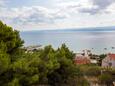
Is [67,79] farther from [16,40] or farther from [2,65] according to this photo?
[2,65]

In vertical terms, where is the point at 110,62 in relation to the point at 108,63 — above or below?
above

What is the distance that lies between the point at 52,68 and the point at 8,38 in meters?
3.14

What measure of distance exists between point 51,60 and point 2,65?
475 centimetres

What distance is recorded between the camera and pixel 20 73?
10445mm

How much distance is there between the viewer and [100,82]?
69.2 ft

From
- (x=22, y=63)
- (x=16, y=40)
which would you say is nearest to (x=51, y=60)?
(x=16, y=40)

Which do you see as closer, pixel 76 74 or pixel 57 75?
pixel 57 75

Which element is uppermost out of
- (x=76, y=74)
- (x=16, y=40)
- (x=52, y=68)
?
(x=16, y=40)

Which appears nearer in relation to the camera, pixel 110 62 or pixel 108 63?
pixel 110 62

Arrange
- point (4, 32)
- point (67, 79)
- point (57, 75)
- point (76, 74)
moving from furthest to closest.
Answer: point (76, 74), point (67, 79), point (57, 75), point (4, 32)

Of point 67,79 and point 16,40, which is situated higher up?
point 16,40

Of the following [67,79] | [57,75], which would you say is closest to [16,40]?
[57,75]

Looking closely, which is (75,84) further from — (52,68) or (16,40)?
(16,40)

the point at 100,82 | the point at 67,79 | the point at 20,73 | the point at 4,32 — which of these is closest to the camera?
the point at 20,73
